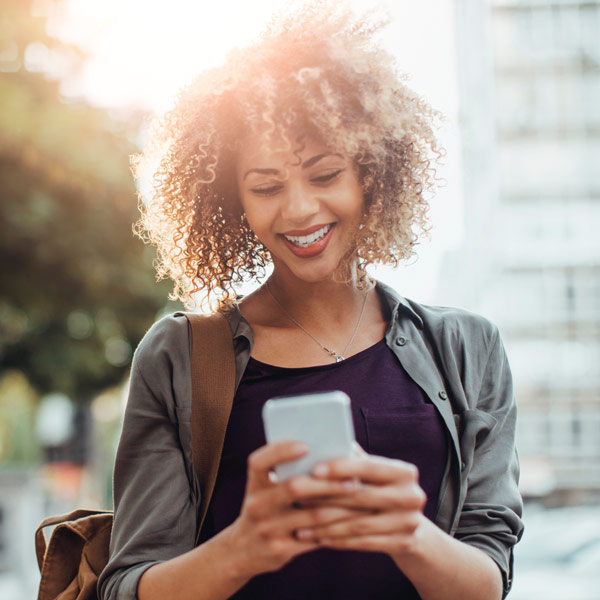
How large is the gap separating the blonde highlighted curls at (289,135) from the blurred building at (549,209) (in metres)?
19.2

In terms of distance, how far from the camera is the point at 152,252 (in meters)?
9.32

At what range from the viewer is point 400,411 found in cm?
178

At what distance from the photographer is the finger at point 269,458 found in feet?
3.92

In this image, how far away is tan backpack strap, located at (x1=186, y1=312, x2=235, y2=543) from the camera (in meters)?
1.75

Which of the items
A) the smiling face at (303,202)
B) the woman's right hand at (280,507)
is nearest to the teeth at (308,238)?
the smiling face at (303,202)

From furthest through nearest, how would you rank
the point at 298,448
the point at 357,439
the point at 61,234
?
1. the point at 61,234
2. the point at 357,439
3. the point at 298,448

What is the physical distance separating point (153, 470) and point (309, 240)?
0.56m

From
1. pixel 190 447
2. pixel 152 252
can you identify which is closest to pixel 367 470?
pixel 190 447

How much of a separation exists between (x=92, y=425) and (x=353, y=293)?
12805 millimetres

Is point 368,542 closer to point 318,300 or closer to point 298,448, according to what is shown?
point 298,448

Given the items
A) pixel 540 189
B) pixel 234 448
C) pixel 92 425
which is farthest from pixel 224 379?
pixel 540 189

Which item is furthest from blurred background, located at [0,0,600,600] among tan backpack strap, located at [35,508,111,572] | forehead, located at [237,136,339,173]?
tan backpack strap, located at [35,508,111,572]

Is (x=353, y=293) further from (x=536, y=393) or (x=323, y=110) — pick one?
(x=536, y=393)

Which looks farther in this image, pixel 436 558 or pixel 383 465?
pixel 436 558
